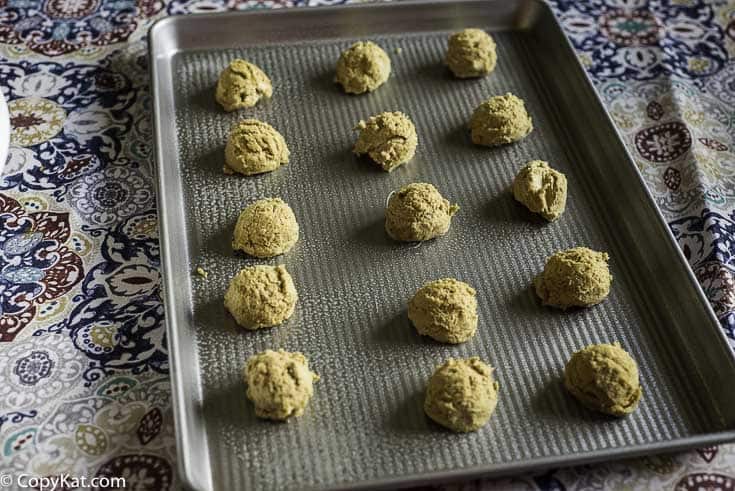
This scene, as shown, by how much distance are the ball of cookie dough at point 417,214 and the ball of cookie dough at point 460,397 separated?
1.01 ft

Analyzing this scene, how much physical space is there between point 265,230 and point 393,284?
0.86 ft

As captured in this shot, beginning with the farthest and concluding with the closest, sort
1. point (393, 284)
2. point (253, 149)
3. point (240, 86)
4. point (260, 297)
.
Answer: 1. point (240, 86)
2. point (253, 149)
3. point (393, 284)
4. point (260, 297)

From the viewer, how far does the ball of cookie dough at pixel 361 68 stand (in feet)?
5.86

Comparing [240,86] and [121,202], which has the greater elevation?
[240,86]

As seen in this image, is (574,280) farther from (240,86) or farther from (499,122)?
(240,86)

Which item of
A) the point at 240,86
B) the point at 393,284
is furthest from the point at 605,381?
the point at 240,86

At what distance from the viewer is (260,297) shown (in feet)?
4.52

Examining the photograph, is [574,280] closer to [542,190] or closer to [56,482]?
[542,190]

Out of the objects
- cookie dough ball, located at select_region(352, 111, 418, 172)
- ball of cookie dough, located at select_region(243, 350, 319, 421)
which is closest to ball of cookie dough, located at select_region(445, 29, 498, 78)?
cookie dough ball, located at select_region(352, 111, 418, 172)

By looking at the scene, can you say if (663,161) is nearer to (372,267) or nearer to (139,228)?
(372,267)

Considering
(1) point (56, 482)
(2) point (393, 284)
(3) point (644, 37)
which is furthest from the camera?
(3) point (644, 37)

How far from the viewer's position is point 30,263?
152cm

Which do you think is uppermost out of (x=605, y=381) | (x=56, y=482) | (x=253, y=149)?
(x=253, y=149)

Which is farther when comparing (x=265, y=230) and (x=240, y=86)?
(x=240, y=86)
